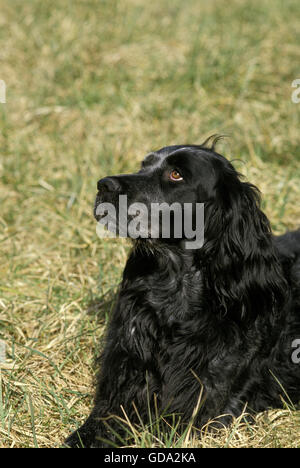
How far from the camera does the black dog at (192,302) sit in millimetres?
3039

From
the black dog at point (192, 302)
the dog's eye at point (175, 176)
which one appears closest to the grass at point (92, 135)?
the black dog at point (192, 302)

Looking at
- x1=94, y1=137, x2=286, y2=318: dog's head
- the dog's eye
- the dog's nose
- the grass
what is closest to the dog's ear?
x1=94, y1=137, x2=286, y2=318: dog's head

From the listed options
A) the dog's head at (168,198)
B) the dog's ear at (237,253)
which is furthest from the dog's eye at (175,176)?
the dog's ear at (237,253)

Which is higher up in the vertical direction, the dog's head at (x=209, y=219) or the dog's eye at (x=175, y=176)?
the dog's eye at (x=175, y=176)

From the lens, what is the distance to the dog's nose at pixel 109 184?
3025mm

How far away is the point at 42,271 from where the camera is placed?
466 cm

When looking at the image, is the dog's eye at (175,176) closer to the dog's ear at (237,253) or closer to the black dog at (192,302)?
the black dog at (192,302)

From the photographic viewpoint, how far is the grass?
3.52 m

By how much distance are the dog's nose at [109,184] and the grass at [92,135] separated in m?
1.09

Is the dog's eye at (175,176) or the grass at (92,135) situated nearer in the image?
the dog's eye at (175,176)

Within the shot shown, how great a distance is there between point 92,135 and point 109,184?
3.55 metres

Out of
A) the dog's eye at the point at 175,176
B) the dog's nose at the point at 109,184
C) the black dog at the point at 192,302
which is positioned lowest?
the black dog at the point at 192,302

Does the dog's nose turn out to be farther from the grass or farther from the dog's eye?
the grass

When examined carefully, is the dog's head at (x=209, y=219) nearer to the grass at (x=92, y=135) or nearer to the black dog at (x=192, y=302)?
the black dog at (x=192, y=302)
